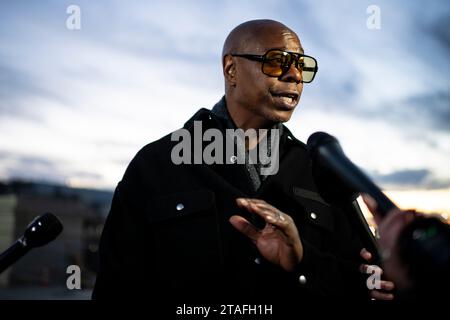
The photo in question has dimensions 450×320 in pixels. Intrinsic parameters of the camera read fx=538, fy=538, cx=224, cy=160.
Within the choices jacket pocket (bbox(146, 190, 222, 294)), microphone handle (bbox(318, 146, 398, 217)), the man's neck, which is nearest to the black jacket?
jacket pocket (bbox(146, 190, 222, 294))

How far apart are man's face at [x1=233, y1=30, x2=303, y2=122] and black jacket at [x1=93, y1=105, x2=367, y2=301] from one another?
245 millimetres

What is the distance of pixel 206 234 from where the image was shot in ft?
9.61

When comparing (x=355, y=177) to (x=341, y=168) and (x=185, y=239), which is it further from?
(x=185, y=239)

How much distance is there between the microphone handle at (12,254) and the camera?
1.90 m

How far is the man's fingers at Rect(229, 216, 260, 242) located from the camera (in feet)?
7.20

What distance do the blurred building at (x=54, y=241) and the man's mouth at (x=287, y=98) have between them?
52.7m

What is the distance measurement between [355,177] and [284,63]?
1.76 metres

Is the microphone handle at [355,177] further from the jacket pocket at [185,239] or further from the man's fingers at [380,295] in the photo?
the jacket pocket at [185,239]

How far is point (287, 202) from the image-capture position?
3.04 metres

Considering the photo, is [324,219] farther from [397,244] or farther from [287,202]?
[397,244]

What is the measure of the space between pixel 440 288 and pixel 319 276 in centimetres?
165

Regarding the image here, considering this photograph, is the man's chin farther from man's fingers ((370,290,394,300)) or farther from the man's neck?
man's fingers ((370,290,394,300))
